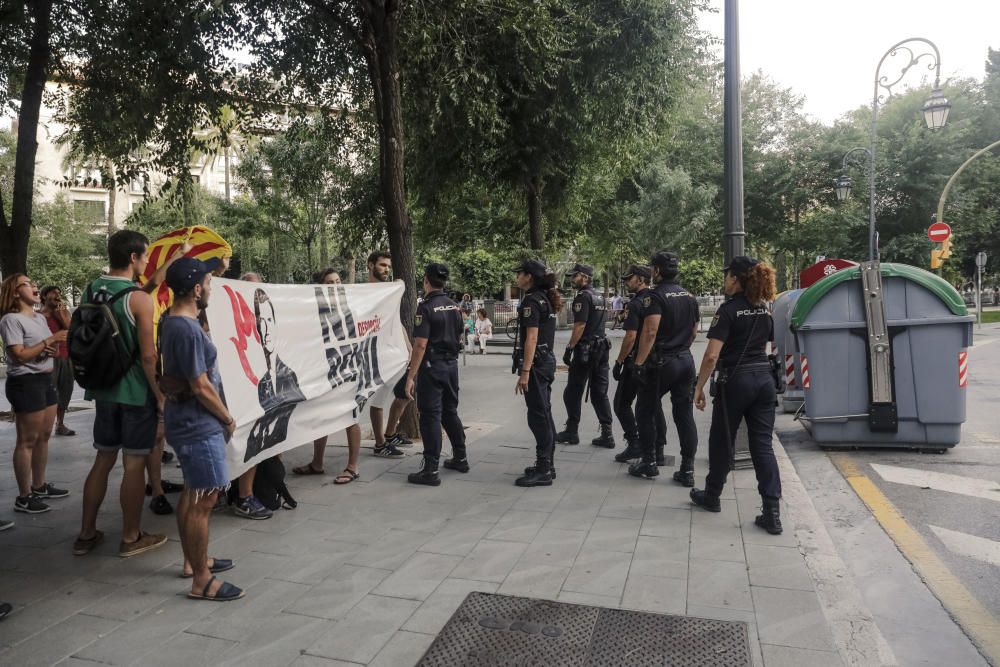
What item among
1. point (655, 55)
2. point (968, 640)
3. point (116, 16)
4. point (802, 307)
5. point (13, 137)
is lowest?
point (968, 640)

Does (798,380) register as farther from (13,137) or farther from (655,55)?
(13,137)

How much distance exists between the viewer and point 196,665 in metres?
2.98

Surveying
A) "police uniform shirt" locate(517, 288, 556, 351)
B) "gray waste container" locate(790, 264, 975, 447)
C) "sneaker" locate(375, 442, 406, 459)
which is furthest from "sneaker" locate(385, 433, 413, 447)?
"gray waste container" locate(790, 264, 975, 447)

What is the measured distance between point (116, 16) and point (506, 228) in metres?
13.8

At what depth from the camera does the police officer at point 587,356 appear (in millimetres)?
7195

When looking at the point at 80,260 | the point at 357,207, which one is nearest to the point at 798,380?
the point at 357,207

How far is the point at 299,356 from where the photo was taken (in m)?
5.37

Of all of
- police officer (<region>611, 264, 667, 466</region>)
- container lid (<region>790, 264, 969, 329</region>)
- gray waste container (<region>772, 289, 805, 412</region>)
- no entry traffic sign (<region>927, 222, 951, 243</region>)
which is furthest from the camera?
no entry traffic sign (<region>927, 222, 951, 243</region>)

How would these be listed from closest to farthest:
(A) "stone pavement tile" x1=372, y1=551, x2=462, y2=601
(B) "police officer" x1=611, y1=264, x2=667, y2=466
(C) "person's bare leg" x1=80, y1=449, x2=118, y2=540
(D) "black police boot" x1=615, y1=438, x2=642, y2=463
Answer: (A) "stone pavement tile" x1=372, y1=551, x2=462, y2=601 → (C) "person's bare leg" x1=80, y1=449, x2=118, y2=540 → (B) "police officer" x1=611, y1=264, x2=667, y2=466 → (D) "black police boot" x1=615, y1=438, x2=642, y2=463

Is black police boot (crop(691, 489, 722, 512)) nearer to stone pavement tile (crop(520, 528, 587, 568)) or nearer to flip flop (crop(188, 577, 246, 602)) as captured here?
stone pavement tile (crop(520, 528, 587, 568))

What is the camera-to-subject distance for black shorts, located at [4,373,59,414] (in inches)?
201

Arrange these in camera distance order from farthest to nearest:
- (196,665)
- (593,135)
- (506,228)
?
(506,228)
(593,135)
(196,665)

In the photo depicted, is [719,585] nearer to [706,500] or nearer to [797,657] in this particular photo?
[797,657]

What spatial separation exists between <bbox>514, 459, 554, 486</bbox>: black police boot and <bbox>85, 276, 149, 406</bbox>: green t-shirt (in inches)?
116
